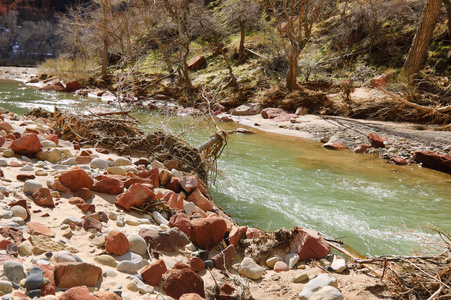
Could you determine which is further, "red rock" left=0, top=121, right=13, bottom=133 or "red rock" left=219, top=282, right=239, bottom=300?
"red rock" left=0, top=121, right=13, bottom=133

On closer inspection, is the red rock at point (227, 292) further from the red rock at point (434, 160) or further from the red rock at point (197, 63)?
the red rock at point (197, 63)

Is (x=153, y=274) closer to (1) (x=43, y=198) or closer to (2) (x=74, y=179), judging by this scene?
(1) (x=43, y=198)

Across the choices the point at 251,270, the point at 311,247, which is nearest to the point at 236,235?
the point at 251,270

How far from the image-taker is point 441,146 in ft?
25.8

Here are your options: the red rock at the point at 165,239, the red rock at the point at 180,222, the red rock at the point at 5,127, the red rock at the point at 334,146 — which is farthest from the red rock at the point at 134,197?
the red rock at the point at 334,146

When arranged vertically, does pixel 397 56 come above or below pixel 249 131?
above

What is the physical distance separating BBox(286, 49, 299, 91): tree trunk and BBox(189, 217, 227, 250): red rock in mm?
11340

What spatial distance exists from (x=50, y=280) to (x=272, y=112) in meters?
11.3

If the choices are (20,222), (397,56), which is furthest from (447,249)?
(397,56)

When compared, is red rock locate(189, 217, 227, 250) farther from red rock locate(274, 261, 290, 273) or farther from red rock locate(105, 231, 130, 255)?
red rock locate(105, 231, 130, 255)

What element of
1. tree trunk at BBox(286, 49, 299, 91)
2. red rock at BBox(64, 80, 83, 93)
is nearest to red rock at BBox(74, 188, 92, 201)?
tree trunk at BBox(286, 49, 299, 91)

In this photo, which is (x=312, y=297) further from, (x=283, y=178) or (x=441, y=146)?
(x=441, y=146)

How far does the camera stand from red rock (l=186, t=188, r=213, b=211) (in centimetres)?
355

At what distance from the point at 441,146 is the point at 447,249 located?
6891 millimetres
